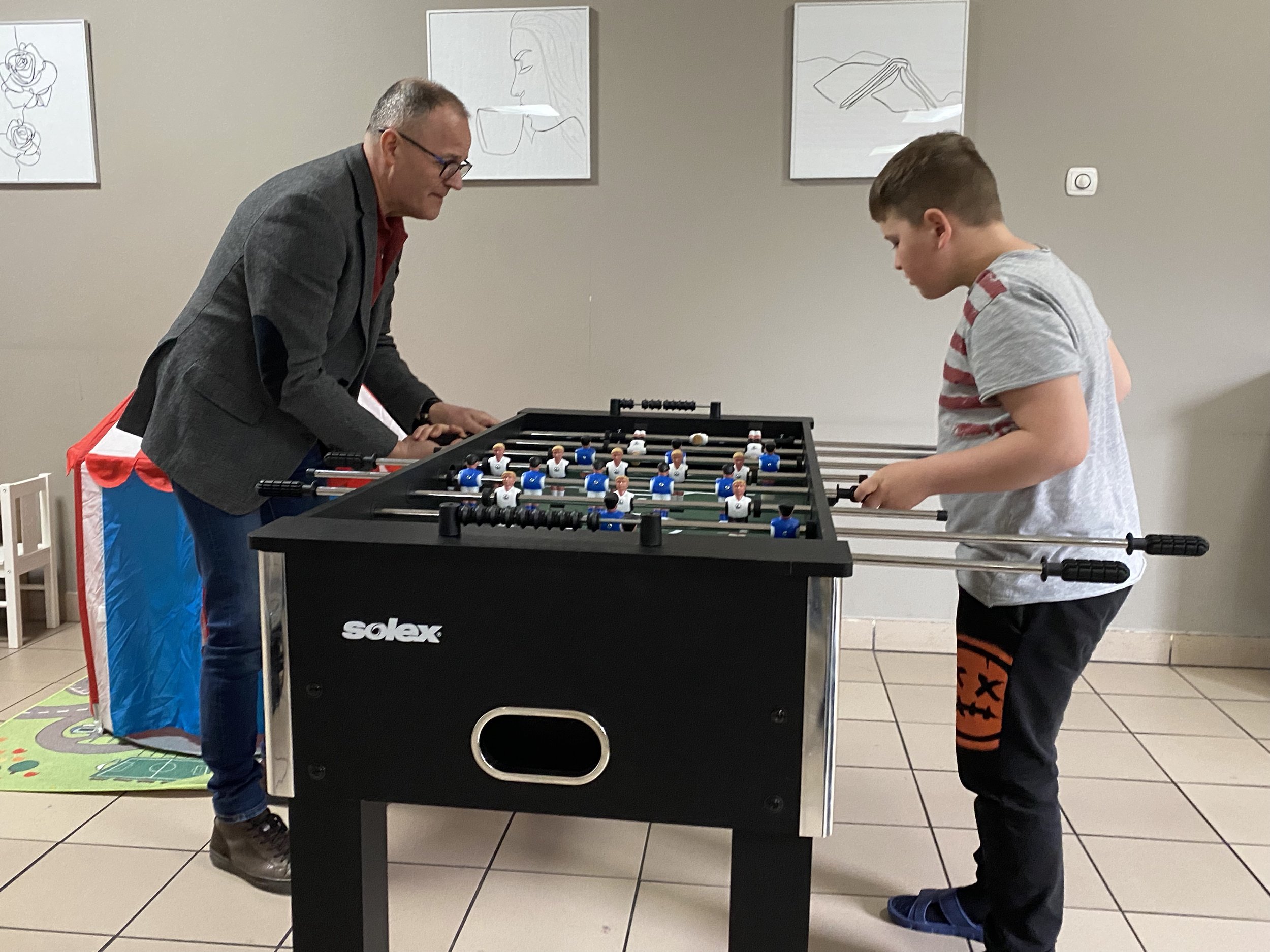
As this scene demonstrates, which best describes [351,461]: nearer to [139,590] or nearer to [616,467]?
[616,467]

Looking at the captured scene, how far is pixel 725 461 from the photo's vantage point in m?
1.99

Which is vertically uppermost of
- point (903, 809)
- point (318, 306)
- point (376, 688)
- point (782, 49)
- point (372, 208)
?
point (782, 49)

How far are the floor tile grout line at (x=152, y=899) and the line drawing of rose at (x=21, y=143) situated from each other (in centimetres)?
245

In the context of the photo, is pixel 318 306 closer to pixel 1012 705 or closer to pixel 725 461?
pixel 725 461

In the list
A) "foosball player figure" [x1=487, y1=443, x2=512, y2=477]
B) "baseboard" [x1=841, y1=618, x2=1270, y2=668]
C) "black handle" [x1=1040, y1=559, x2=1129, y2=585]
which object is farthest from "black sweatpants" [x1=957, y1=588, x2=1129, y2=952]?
"baseboard" [x1=841, y1=618, x2=1270, y2=668]

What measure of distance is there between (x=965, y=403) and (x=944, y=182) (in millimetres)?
338

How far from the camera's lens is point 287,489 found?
1.49m

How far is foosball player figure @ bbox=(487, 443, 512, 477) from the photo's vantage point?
1.83 metres

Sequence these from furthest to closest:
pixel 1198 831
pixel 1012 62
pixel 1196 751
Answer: pixel 1012 62 < pixel 1196 751 < pixel 1198 831

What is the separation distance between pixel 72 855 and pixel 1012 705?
180 cm

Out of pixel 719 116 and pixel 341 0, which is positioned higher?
pixel 341 0

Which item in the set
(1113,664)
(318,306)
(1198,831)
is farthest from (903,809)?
(318,306)

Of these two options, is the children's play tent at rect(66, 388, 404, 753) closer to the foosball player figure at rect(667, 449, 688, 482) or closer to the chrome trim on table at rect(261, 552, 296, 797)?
the foosball player figure at rect(667, 449, 688, 482)

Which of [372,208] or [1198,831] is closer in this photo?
[372,208]
